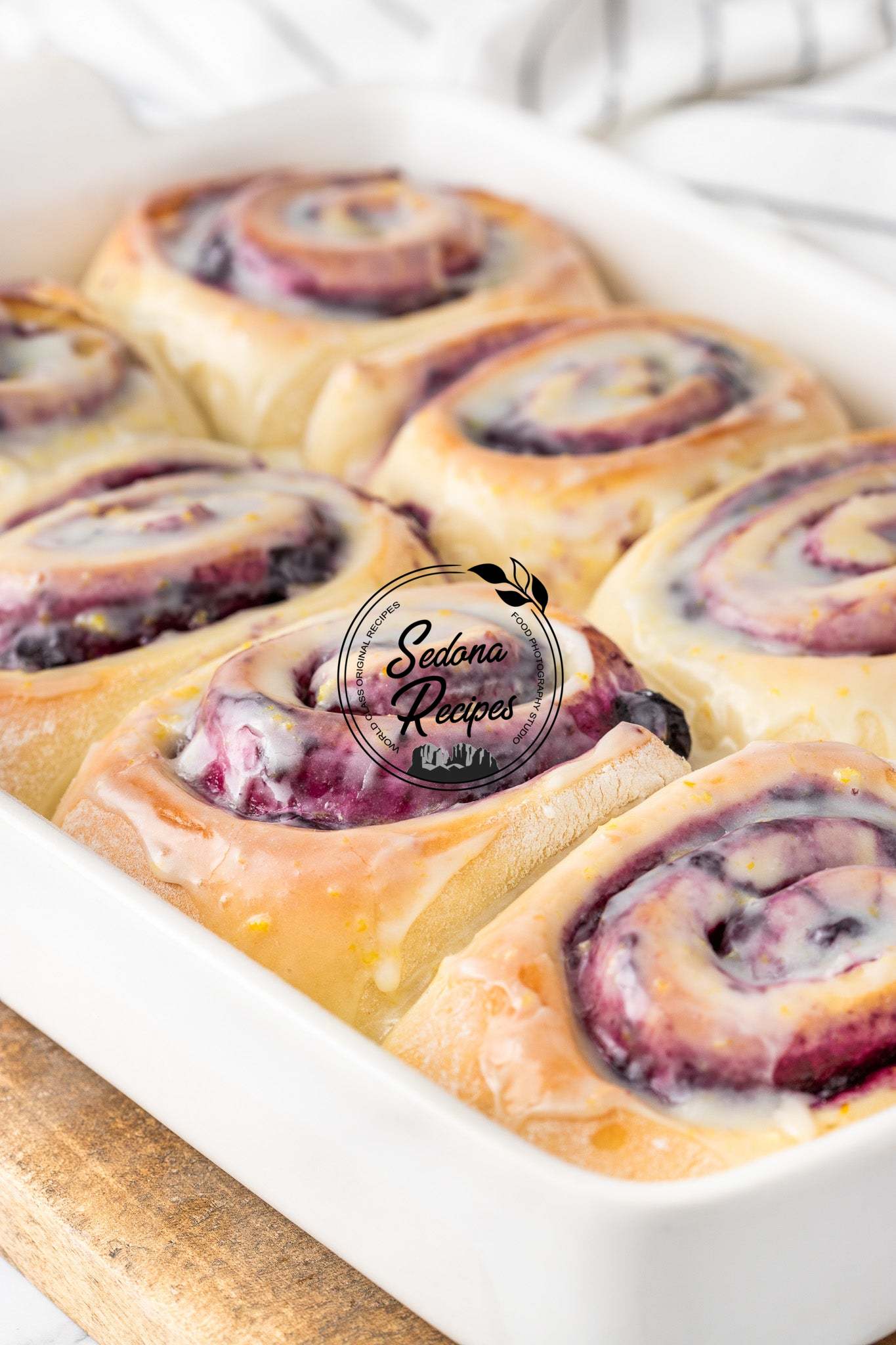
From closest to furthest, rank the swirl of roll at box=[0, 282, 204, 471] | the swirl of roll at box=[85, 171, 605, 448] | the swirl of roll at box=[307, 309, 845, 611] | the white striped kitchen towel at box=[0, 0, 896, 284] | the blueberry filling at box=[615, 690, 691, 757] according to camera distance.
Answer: the blueberry filling at box=[615, 690, 691, 757], the swirl of roll at box=[307, 309, 845, 611], the swirl of roll at box=[0, 282, 204, 471], the swirl of roll at box=[85, 171, 605, 448], the white striped kitchen towel at box=[0, 0, 896, 284]

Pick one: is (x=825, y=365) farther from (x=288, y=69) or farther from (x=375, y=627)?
(x=288, y=69)

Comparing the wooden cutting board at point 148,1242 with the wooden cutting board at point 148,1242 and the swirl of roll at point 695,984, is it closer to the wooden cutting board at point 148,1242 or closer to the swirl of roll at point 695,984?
the wooden cutting board at point 148,1242

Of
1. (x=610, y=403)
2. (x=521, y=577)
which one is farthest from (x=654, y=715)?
(x=610, y=403)

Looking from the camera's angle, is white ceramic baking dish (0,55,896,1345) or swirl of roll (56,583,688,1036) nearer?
white ceramic baking dish (0,55,896,1345)

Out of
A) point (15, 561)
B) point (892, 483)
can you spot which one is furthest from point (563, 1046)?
point (892, 483)

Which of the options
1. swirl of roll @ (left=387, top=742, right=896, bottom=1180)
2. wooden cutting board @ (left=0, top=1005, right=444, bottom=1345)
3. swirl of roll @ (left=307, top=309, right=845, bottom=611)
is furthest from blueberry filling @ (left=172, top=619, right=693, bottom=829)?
swirl of roll @ (left=307, top=309, right=845, bottom=611)

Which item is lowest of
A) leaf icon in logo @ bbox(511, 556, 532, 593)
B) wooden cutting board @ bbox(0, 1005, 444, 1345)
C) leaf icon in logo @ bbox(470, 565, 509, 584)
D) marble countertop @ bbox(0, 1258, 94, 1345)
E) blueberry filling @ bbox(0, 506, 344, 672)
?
marble countertop @ bbox(0, 1258, 94, 1345)

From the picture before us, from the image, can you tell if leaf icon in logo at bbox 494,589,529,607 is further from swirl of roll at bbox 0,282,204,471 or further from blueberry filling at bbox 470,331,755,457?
swirl of roll at bbox 0,282,204,471
